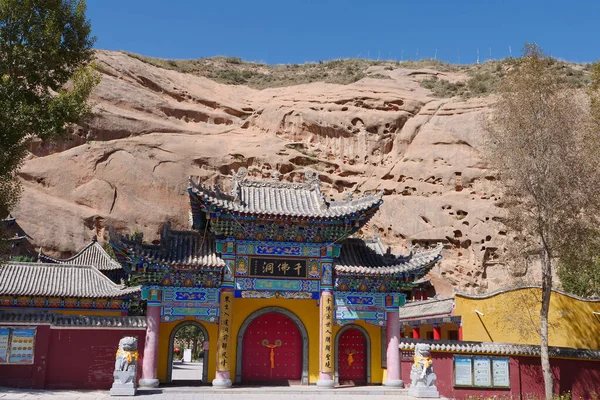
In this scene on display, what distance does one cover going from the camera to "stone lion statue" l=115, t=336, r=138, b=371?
13.1 m

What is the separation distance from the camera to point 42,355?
13.5m

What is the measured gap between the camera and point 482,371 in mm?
14438

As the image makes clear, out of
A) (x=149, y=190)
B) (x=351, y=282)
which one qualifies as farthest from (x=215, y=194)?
(x=149, y=190)

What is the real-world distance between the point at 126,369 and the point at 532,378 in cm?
1107

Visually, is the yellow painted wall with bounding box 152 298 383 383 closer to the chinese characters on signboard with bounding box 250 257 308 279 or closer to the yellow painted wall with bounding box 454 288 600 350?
the chinese characters on signboard with bounding box 250 257 308 279

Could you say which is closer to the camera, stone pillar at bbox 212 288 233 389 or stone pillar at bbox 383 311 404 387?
stone pillar at bbox 212 288 233 389

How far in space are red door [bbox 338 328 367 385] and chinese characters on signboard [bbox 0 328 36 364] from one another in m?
8.66

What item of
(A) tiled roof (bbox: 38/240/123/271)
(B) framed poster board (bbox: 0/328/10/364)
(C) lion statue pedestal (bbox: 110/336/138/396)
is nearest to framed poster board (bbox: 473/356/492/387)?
(C) lion statue pedestal (bbox: 110/336/138/396)

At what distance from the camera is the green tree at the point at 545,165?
14328 mm

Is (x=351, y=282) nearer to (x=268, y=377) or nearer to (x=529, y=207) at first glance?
(x=268, y=377)

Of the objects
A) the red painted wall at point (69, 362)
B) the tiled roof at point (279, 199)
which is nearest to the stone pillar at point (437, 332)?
the tiled roof at point (279, 199)

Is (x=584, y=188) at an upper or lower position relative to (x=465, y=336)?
upper

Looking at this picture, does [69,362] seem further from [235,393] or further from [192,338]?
[192,338]

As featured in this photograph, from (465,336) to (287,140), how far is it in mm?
23026
